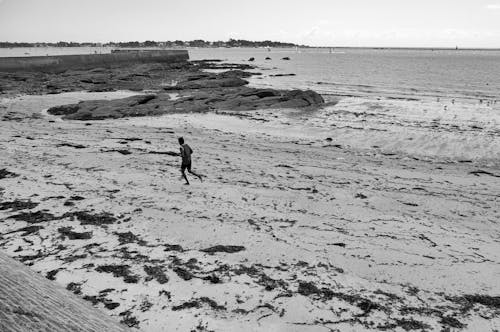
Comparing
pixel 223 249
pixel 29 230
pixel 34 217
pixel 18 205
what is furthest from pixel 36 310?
pixel 18 205

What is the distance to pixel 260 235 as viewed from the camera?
7.49 metres

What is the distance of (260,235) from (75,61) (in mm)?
54139

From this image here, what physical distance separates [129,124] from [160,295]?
553 inches

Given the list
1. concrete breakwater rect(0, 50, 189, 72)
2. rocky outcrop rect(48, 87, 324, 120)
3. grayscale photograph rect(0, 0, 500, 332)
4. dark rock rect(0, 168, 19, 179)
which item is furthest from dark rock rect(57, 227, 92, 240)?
concrete breakwater rect(0, 50, 189, 72)

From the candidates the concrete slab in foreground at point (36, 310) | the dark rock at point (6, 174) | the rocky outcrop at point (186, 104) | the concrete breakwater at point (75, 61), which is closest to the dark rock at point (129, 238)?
the concrete slab in foreground at point (36, 310)

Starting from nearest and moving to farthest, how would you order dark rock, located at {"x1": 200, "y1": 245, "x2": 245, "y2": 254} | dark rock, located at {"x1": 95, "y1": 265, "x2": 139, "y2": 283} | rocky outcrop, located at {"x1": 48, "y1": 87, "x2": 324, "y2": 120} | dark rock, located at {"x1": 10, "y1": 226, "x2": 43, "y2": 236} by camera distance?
dark rock, located at {"x1": 95, "y1": 265, "x2": 139, "y2": 283} → dark rock, located at {"x1": 200, "y1": 245, "x2": 245, "y2": 254} → dark rock, located at {"x1": 10, "y1": 226, "x2": 43, "y2": 236} → rocky outcrop, located at {"x1": 48, "y1": 87, "x2": 324, "y2": 120}

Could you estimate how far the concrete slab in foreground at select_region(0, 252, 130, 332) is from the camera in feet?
9.69

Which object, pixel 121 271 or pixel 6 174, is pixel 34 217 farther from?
pixel 6 174

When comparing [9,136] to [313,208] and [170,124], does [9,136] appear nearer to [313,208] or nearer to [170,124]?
[170,124]

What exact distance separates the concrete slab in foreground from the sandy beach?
1.40 metres

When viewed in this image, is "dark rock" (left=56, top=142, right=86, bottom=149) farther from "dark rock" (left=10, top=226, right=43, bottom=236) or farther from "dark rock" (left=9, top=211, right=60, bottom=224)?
"dark rock" (left=10, top=226, right=43, bottom=236)

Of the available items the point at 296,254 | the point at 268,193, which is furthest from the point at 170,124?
the point at 296,254

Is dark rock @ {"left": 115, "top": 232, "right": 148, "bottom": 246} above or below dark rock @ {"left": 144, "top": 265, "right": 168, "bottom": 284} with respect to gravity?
above

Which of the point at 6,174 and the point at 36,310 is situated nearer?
the point at 36,310
